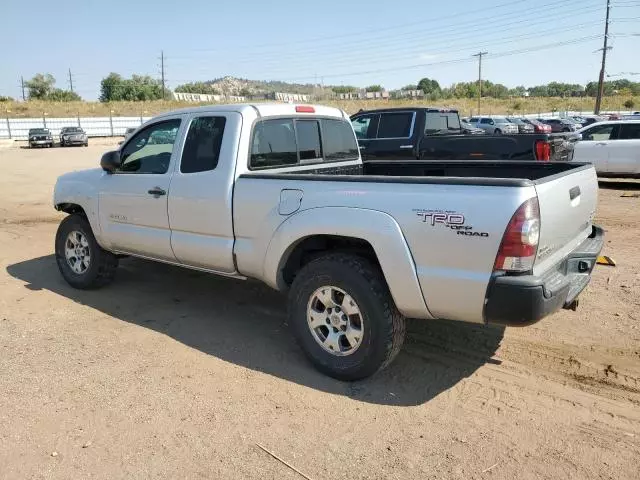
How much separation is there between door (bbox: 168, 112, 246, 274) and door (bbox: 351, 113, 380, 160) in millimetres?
7350

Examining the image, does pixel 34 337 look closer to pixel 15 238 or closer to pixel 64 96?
pixel 15 238

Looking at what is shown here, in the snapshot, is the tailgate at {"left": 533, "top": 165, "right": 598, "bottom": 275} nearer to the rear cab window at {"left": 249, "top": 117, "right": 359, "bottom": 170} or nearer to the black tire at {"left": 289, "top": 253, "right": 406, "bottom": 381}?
the black tire at {"left": 289, "top": 253, "right": 406, "bottom": 381}

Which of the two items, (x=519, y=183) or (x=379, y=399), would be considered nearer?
(x=519, y=183)

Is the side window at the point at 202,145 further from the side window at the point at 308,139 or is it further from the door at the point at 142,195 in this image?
the side window at the point at 308,139

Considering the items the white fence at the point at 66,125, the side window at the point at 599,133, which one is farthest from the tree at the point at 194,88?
the side window at the point at 599,133

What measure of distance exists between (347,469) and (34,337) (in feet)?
10.6

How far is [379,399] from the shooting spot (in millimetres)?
3686

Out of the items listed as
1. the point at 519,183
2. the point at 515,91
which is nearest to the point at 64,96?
the point at 515,91

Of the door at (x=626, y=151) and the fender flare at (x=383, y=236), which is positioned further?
the door at (x=626, y=151)

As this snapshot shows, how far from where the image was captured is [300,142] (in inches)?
200

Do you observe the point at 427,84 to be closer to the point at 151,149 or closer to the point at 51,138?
the point at 51,138

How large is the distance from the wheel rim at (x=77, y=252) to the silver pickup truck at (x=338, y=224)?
0.16 metres

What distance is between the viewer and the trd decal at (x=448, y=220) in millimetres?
3186

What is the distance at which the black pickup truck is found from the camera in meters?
9.75
